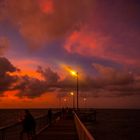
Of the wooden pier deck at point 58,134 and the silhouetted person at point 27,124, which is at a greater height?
the silhouetted person at point 27,124

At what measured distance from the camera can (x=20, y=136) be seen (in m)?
15.9

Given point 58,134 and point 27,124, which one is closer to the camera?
point 27,124

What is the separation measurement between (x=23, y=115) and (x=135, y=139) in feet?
186

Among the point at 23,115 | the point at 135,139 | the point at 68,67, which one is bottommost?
the point at 135,139

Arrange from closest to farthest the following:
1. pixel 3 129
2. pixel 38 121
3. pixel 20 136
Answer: pixel 3 129 < pixel 20 136 < pixel 38 121

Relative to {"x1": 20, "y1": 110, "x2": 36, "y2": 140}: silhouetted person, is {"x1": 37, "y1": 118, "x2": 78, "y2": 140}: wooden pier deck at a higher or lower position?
lower

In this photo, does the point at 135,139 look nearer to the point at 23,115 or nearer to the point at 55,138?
the point at 55,138

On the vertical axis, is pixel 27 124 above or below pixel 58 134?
above

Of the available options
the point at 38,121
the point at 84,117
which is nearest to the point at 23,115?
the point at 38,121

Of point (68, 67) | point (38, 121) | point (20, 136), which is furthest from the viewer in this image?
point (68, 67)

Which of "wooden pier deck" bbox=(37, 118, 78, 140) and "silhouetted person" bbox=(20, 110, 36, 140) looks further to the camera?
"wooden pier deck" bbox=(37, 118, 78, 140)

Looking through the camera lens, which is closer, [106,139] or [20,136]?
[20,136]

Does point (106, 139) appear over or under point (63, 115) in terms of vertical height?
under

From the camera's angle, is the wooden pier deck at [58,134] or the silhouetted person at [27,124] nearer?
the silhouetted person at [27,124]
